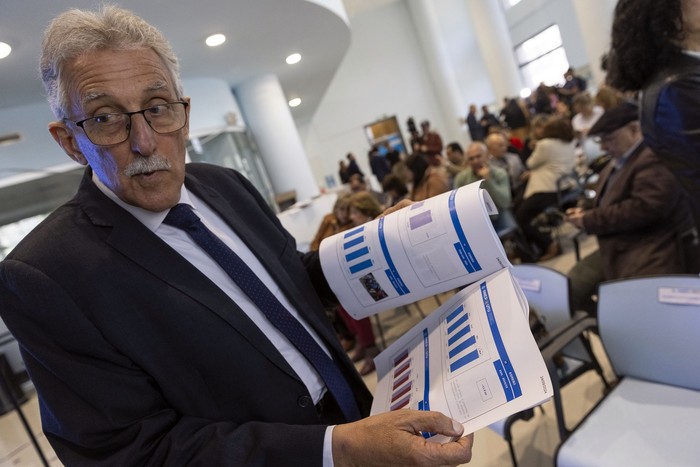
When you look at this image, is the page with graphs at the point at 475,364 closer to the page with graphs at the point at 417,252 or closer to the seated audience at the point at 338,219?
the page with graphs at the point at 417,252

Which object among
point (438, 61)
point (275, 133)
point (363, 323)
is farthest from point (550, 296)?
point (438, 61)

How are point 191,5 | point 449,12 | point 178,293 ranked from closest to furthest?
point 178,293 < point 191,5 < point 449,12

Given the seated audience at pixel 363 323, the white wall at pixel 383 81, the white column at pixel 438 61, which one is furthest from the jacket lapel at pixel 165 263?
the white column at pixel 438 61

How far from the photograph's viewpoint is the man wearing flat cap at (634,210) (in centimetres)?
207

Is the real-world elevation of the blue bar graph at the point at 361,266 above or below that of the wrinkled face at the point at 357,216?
above

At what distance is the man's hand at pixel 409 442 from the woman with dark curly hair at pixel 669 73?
3.85 feet

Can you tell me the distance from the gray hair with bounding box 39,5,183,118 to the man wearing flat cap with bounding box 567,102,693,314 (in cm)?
209

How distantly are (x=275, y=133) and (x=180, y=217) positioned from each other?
22.2 feet

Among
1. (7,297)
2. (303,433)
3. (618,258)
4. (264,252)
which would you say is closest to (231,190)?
(264,252)

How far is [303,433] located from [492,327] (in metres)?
0.38

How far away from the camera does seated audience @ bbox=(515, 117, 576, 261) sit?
175 inches

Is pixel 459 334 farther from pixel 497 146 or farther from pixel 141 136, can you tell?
pixel 497 146

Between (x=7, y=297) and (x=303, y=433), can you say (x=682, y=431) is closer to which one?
(x=303, y=433)

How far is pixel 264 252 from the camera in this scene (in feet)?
3.43
